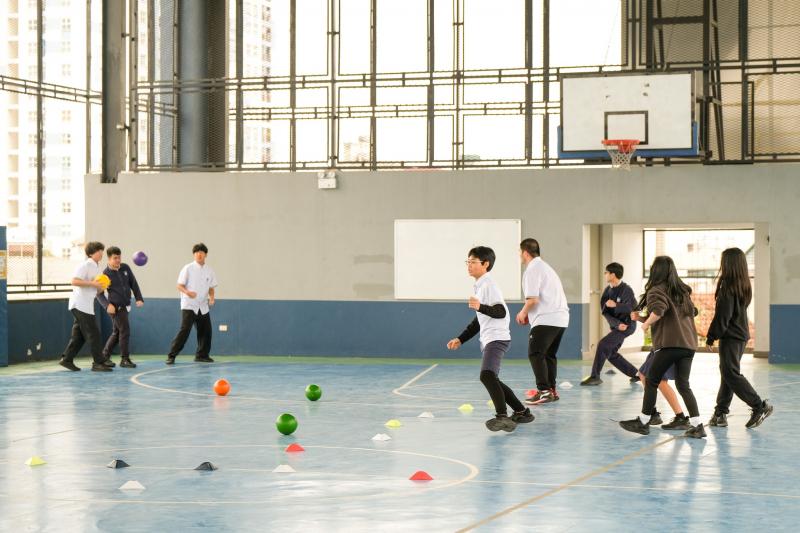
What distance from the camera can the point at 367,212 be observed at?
21.6 metres

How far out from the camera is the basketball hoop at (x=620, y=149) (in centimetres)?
1942

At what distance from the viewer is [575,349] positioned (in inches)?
821

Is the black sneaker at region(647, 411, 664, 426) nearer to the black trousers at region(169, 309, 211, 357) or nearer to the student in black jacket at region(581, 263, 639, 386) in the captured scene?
the student in black jacket at region(581, 263, 639, 386)

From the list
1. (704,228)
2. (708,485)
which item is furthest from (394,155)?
(708,485)

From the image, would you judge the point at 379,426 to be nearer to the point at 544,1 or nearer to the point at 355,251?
the point at 355,251

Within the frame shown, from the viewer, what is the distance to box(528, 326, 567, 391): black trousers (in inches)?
519

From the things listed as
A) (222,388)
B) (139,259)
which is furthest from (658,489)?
(139,259)

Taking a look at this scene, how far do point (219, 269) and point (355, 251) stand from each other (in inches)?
104

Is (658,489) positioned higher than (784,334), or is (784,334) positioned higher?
(784,334)

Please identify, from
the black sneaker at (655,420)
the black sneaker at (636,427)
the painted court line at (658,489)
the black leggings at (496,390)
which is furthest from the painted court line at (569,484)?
the black leggings at (496,390)

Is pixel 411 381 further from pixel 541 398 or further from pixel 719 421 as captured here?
pixel 719 421

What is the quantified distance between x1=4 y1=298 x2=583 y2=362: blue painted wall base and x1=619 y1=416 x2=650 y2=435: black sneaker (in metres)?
9.21

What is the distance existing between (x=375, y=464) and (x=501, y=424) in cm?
205

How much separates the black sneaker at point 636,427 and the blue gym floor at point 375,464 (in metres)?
0.10
